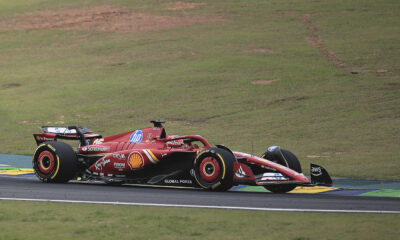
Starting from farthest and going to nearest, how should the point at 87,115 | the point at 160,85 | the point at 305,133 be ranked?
the point at 160,85, the point at 87,115, the point at 305,133

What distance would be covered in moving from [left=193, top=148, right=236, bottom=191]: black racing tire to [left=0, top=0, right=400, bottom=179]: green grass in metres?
5.52

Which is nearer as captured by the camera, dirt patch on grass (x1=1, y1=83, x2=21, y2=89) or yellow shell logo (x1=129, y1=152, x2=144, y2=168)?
yellow shell logo (x1=129, y1=152, x2=144, y2=168)

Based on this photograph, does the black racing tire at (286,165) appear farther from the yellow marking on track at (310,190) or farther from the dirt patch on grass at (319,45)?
the dirt patch on grass at (319,45)

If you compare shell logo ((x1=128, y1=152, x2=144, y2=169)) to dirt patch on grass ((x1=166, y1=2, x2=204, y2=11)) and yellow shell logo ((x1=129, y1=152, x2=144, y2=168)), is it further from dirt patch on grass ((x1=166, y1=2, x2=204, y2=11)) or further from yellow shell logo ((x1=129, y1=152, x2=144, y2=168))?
dirt patch on grass ((x1=166, y1=2, x2=204, y2=11))

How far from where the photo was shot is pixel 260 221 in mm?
10820

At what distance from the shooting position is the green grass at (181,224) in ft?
31.9

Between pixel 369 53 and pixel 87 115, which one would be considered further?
pixel 369 53

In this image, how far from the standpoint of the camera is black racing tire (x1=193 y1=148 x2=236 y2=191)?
48.0 feet

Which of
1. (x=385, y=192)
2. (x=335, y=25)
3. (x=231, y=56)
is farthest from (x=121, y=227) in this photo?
(x=335, y=25)

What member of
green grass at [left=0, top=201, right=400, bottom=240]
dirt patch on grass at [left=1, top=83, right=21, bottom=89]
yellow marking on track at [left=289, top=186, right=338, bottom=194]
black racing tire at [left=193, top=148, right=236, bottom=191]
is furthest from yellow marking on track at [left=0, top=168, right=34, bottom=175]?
dirt patch on grass at [left=1, top=83, right=21, bottom=89]

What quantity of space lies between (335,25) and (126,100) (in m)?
20.3

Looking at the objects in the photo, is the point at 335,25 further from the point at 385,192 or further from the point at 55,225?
the point at 55,225

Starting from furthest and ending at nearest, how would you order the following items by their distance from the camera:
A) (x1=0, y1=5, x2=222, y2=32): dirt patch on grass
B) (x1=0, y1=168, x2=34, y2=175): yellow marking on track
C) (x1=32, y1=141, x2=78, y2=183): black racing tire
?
(x1=0, y1=5, x2=222, y2=32): dirt patch on grass < (x1=0, y1=168, x2=34, y2=175): yellow marking on track < (x1=32, y1=141, x2=78, y2=183): black racing tire

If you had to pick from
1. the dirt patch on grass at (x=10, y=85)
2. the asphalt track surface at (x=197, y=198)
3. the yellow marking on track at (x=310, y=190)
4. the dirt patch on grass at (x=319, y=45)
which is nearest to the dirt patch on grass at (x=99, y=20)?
the dirt patch on grass at (x=319, y=45)
